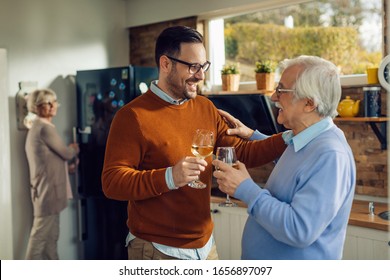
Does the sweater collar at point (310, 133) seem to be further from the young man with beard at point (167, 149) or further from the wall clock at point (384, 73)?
the wall clock at point (384, 73)

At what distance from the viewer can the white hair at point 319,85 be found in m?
1.40

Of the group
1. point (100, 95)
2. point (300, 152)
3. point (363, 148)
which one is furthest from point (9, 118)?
point (300, 152)

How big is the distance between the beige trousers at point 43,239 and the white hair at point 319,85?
265cm

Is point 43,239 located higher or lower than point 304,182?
lower

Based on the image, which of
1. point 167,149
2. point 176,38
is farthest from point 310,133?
point 176,38

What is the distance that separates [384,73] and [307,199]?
5.07ft

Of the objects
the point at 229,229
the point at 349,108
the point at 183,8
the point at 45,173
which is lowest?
the point at 229,229

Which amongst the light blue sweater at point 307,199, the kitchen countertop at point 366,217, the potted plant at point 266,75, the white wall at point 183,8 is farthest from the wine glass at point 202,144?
the white wall at point 183,8

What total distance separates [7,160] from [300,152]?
105 inches

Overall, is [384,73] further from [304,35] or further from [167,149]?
[167,149]

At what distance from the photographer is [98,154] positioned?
368 centimetres

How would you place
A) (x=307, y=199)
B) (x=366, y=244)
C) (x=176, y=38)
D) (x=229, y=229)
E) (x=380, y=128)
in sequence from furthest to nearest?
1. (x=229, y=229)
2. (x=380, y=128)
3. (x=366, y=244)
4. (x=176, y=38)
5. (x=307, y=199)

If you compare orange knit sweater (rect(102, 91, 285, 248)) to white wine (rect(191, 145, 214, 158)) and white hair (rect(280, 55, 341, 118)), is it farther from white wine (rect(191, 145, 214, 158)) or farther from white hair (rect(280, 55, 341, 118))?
white hair (rect(280, 55, 341, 118))

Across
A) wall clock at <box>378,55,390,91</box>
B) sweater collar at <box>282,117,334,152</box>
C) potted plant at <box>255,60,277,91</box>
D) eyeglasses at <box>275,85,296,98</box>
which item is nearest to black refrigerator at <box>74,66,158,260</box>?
potted plant at <box>255,60,277,91</box>
